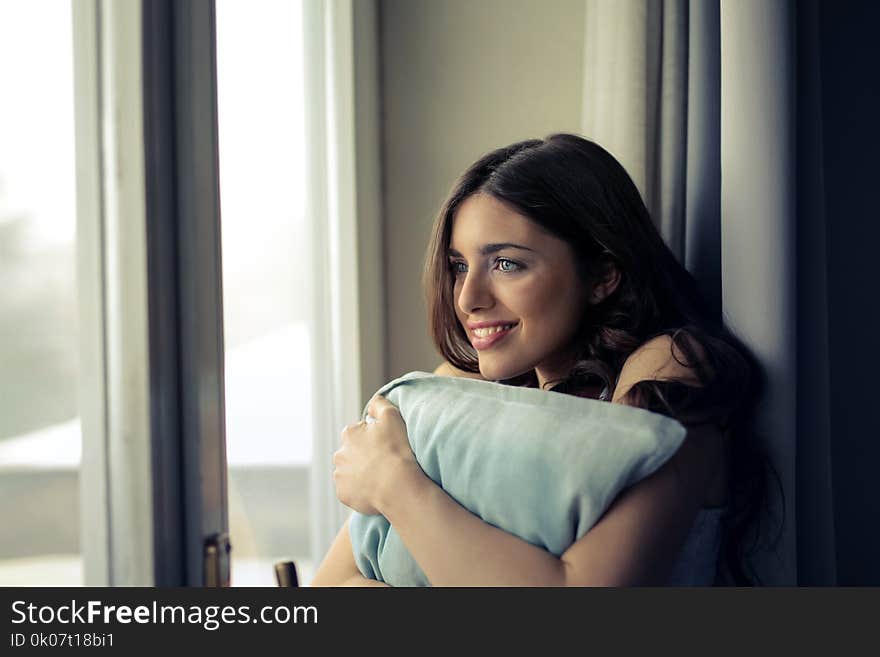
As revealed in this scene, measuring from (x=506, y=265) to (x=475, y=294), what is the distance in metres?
0.06

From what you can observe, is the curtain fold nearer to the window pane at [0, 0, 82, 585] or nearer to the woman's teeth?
the woman's teeth

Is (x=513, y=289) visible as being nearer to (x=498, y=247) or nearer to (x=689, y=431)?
(x=498, y=247)

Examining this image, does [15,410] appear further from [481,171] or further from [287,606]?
[481,171]

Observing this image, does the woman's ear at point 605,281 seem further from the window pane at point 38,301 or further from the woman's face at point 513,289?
the window pane at point 38,301

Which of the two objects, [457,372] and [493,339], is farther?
[457,372]

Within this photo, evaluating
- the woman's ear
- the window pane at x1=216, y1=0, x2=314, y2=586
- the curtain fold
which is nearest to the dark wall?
the curtain fold

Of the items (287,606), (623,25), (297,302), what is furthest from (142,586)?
(623,25)

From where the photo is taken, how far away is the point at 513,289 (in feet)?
3.17

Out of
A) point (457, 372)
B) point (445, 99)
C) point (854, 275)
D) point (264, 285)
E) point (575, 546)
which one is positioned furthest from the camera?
point (445, 99)

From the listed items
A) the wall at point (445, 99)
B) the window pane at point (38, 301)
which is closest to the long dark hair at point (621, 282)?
the window pane at point (38, 301)

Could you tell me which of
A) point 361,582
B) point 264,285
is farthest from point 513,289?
point 264,285

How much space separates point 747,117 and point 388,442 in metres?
0.56

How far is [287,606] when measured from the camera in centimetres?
74

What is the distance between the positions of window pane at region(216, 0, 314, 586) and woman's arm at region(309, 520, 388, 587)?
491 mm
